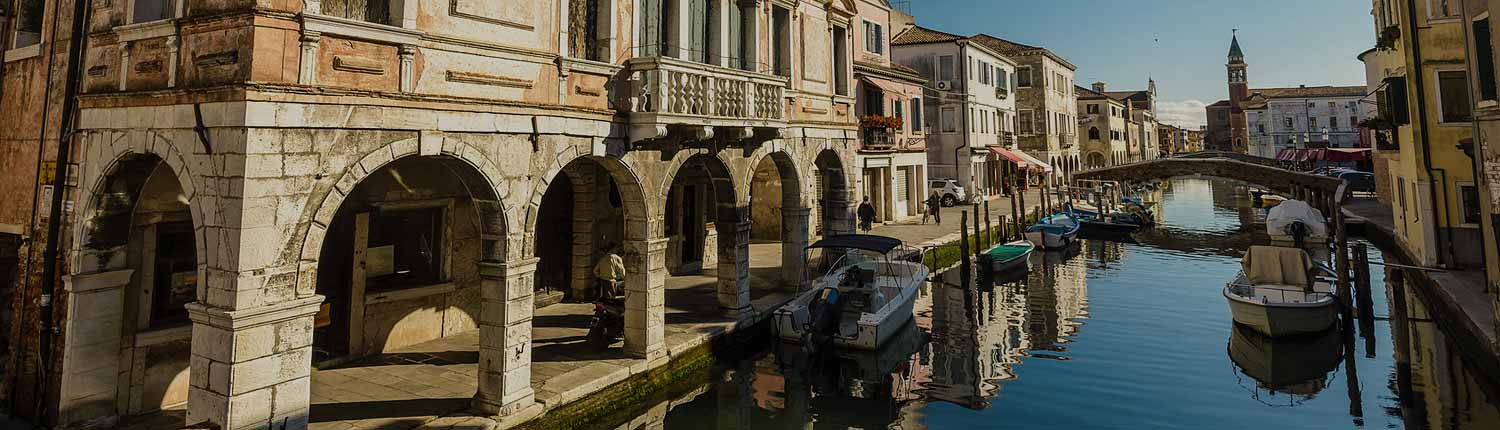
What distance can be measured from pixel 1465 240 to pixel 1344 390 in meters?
9.50

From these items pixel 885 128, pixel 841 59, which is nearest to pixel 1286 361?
pixel 841 59

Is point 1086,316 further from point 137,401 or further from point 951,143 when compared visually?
point 951,143

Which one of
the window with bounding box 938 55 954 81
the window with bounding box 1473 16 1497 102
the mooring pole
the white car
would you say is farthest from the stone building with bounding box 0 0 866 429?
the window with bounding box 938 55 954 81

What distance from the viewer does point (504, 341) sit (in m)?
8.45

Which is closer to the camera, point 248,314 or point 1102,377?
point 248,314

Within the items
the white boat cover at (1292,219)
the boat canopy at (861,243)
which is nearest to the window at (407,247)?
the boat canopy at (861,243)

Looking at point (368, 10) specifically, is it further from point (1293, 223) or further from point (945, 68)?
point (945, 68)

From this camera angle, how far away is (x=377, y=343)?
10.5m

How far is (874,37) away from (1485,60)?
19819 mm

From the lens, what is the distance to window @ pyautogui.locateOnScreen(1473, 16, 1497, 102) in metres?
11.1

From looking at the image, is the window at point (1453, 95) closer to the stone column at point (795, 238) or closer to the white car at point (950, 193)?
the stone column at point (795, 238)

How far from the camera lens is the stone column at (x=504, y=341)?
330 inches

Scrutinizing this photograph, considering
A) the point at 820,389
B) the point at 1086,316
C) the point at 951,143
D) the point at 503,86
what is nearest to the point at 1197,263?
the point at 1086,316

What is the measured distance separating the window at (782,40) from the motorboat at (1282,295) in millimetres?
10907
